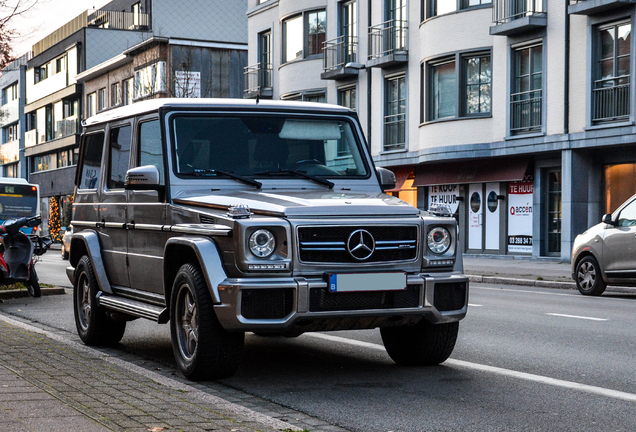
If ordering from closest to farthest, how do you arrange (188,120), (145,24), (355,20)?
(188,120) < (355,20) < (145,24)

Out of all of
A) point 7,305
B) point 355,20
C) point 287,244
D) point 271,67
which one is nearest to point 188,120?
point 287,244

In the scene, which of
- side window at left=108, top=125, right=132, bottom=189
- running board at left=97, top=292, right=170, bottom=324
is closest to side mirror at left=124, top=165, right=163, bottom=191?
running board at left=97, top=292, right=170, bottom=324

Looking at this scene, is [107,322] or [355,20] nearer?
[107,322]

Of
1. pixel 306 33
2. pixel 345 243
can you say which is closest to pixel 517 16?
pixel 306 33

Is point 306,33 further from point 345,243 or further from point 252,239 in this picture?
point 252,239

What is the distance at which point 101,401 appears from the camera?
5555 millimetres

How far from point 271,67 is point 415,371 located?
34379mm

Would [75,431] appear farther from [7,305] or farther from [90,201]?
[7,305]

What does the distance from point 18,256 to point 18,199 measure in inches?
1126

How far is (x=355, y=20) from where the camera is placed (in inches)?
1384

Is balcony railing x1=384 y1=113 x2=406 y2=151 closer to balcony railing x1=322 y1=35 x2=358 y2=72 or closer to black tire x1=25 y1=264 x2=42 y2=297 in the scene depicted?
balcony railing x1=322 y1=35 x2=358 y2=72

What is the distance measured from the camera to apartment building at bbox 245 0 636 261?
25.4 metres

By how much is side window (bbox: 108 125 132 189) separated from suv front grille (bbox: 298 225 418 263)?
2.64 meters

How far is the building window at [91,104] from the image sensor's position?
63.0m
